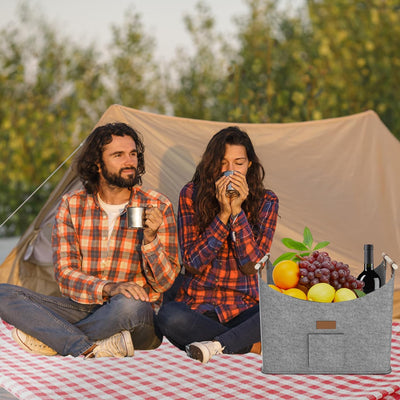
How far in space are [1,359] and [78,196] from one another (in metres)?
0.89

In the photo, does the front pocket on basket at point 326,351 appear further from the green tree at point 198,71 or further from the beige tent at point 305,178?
the green tree at point 198,71

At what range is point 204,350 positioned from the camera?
270cm

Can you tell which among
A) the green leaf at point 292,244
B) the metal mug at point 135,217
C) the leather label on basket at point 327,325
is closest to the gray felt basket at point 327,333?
the leather label on basket at point 327,325

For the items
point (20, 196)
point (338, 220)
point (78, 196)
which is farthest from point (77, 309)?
point (20, 196)

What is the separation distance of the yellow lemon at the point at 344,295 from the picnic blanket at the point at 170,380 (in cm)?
36

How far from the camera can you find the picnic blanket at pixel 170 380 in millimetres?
2355

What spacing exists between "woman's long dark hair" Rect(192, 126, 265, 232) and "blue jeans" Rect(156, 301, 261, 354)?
0.44m

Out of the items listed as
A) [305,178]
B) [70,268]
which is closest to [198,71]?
[305,178]

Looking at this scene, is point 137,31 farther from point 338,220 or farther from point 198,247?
point 198,247

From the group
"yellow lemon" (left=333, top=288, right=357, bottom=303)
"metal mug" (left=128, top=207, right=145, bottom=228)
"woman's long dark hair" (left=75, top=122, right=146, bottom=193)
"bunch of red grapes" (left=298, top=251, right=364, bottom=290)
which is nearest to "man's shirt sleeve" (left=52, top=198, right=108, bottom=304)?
"woman's long dark hair" (left=75, top=122, right=146, bottom=193)

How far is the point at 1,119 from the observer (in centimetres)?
917

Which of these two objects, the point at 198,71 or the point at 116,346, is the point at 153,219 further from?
the point at 198,71

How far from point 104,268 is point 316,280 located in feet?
3.73

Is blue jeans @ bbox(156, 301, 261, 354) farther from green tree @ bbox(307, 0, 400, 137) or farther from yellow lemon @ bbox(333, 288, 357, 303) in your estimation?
green tree @ bbox(307, 0, 400, 137)
